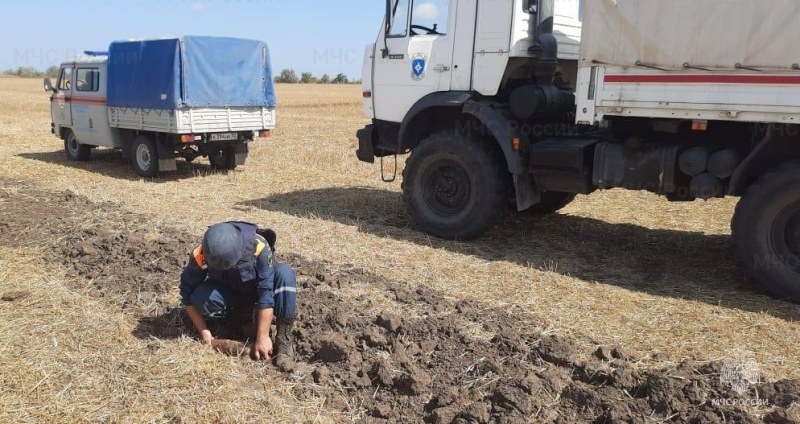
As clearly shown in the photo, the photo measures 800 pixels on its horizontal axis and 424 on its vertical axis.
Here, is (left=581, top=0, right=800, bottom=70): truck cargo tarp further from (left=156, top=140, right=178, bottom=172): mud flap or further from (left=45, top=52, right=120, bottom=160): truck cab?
(left=45, top=52, right=120, bottom=160): truck cab

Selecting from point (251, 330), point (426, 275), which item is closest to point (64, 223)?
point (251, 330)

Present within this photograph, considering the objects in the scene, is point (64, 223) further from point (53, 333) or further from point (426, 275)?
point (426, 275)

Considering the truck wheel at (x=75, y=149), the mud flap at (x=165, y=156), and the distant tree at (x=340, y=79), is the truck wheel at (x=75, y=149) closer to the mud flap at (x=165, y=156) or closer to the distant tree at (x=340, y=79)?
the mud flap at (x=165, y=156)

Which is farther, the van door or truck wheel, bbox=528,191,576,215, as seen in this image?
the van door

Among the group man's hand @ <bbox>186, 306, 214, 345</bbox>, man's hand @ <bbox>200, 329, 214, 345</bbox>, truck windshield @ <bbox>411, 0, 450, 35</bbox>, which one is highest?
truck windshield @ <bbox>411, 0, 450, 35</bbox>

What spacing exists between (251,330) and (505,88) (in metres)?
3.86

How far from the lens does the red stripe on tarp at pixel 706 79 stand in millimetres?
4977

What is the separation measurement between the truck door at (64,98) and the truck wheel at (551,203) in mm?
9814

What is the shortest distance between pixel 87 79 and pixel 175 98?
3253mm

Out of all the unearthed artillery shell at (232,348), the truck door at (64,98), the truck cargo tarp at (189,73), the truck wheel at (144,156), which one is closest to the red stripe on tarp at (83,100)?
the truck door at (64,98)

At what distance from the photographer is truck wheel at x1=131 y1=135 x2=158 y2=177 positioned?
1124 centimetres

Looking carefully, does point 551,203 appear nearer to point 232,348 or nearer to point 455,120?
point 455,120

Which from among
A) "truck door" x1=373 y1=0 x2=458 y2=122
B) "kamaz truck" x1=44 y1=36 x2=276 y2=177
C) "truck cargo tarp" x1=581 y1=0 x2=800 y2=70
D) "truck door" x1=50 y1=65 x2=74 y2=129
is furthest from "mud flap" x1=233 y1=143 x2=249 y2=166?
"truck cargo tarp" x1=581 y1=0 x2=800 y2=70

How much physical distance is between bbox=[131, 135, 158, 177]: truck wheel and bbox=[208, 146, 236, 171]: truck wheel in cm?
106
